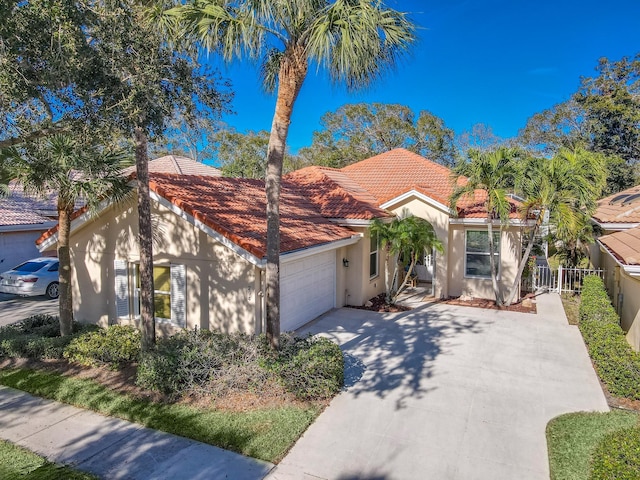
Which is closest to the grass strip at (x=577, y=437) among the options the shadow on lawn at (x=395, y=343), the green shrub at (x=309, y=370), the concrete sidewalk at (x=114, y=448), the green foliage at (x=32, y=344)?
the shadow on lawn at (x=395, y=343)

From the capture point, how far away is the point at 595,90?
28.5m

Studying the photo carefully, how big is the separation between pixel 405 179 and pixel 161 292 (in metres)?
12.2

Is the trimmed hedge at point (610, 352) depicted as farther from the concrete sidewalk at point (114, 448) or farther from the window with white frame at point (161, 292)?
the window with white frame at point (161, 292)

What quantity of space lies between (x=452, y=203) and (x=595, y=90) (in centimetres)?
2152

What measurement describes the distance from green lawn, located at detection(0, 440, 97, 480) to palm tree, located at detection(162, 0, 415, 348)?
150 inches

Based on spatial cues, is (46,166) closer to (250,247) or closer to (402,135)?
(250,247)

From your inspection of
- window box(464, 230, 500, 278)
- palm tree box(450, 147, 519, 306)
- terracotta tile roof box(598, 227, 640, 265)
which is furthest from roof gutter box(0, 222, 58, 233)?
terracotta tile roof box(598, 227, 640, 265)

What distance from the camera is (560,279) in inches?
650

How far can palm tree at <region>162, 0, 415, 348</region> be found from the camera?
7.51 m

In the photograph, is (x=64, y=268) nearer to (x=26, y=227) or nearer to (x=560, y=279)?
(x=26, y=227)

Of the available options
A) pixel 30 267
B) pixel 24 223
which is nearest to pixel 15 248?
pixel 24 223

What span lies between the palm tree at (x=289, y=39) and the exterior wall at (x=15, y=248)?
1687 centimetres

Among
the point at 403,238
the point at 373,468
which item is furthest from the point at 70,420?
the point at 403,238

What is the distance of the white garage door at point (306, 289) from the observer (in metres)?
11.5
